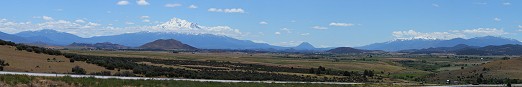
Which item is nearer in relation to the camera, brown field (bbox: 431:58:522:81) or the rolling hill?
the rolling hill

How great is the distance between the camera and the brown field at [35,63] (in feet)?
156

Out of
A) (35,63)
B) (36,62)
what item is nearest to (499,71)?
(36,62)

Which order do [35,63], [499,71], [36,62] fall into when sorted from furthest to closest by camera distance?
1. [499,71]
2. [36,62]
3. [35,63]

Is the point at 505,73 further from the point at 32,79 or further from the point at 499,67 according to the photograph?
the point at 32,79

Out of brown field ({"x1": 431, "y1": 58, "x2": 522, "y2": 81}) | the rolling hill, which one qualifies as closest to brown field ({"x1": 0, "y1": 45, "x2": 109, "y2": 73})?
the rolling hill

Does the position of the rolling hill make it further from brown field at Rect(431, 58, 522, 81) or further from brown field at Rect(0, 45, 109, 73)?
brown field at Rect(431, 58, 522, 81)

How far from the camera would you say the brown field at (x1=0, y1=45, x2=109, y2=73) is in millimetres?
47594

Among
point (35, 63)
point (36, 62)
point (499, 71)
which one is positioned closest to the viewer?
point (35, 63)

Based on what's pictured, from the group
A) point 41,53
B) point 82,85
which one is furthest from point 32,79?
point 41,53

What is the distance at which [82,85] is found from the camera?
29.4 m

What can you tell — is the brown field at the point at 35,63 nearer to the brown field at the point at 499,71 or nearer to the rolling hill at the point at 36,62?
the rolling hill at the point at 36,62

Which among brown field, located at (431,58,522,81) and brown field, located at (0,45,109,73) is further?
brown field, located at (431,58,522,81)

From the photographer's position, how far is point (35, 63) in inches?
2058

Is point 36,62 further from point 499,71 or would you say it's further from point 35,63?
point 499,71
